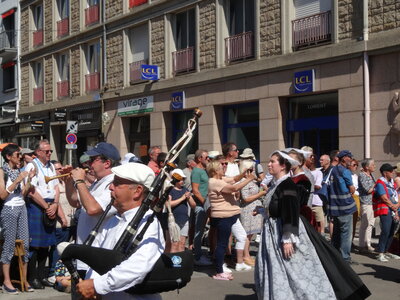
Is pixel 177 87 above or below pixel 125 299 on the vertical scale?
above

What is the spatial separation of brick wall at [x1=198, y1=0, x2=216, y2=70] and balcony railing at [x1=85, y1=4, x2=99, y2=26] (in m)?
7.29

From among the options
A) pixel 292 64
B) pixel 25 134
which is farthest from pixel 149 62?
pixel 25 134

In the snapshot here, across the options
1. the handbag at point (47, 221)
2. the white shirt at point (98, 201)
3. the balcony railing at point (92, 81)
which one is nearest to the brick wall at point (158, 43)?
the balcony railing at point (92, 81)

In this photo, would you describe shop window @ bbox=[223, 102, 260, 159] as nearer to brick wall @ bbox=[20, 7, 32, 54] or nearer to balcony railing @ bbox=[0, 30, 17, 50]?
brick wall @ bbox=[20, 7, 32, 54]

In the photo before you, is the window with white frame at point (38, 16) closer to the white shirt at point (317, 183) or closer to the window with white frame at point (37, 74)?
the window with white frame at point (37, 74)

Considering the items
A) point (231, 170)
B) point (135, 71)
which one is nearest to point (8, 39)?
point (135, 71)

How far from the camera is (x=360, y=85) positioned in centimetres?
Result: 1420

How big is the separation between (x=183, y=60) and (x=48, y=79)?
35.7 feet

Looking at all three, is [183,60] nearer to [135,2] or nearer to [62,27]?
[135,2]

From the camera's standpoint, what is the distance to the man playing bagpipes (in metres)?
3.31

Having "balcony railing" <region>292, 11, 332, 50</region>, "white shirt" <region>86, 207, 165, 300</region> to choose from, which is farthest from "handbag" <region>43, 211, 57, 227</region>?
"balcony railing" <region>292, 11, 332, 50</region>

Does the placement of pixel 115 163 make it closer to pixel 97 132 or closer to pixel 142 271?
pixel 142 271

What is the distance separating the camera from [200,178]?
32.3 ft

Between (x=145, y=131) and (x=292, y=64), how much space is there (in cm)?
830
